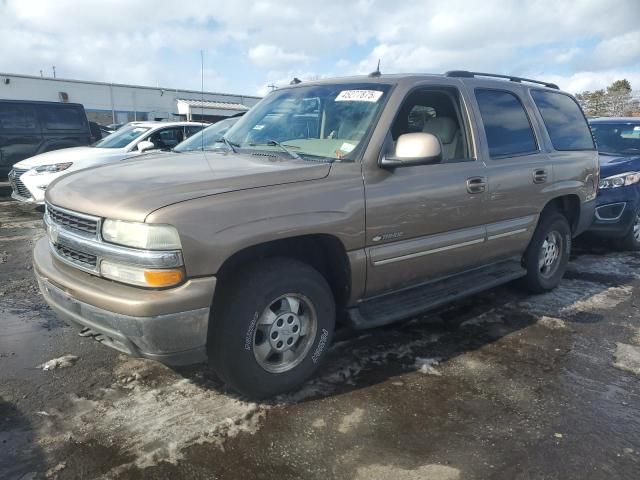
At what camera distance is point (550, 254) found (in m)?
5.02

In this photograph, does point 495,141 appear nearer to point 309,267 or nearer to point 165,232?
point 309,267

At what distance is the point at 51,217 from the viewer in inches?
123

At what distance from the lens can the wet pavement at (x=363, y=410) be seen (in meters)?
2.48

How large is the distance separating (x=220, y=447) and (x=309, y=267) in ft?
3.56

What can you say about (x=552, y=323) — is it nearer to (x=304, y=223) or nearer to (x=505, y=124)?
(x=505, y=124)

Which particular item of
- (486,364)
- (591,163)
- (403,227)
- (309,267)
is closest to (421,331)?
(486,364)

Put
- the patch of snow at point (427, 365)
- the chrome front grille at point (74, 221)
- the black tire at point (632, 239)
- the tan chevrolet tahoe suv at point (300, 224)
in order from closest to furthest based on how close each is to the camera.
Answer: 1. the tan chevrolet tahoe suv at point (300, 224)
2. the chrome front grille at point (74, 221)
3. the patch of snow at point (427, 365)
4. the black tire at point (632, 239)

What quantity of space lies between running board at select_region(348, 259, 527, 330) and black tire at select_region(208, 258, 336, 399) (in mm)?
317

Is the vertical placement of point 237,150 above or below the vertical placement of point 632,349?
above

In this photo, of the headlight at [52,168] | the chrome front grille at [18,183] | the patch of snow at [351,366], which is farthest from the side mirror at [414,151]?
the chrome front grille at [18,183]

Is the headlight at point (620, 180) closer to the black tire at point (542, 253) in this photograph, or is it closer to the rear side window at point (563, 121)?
the rear side window at point (563, 121)

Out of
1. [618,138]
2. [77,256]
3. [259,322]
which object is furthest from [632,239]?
[77,256]

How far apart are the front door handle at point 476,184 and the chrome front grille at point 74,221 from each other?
2.55 meters

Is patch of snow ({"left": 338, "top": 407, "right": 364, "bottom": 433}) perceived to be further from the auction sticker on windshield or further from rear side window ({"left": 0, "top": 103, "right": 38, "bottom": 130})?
rear side window ({"left": 0, "top": 103, "right": 38, "bottom": 130})
